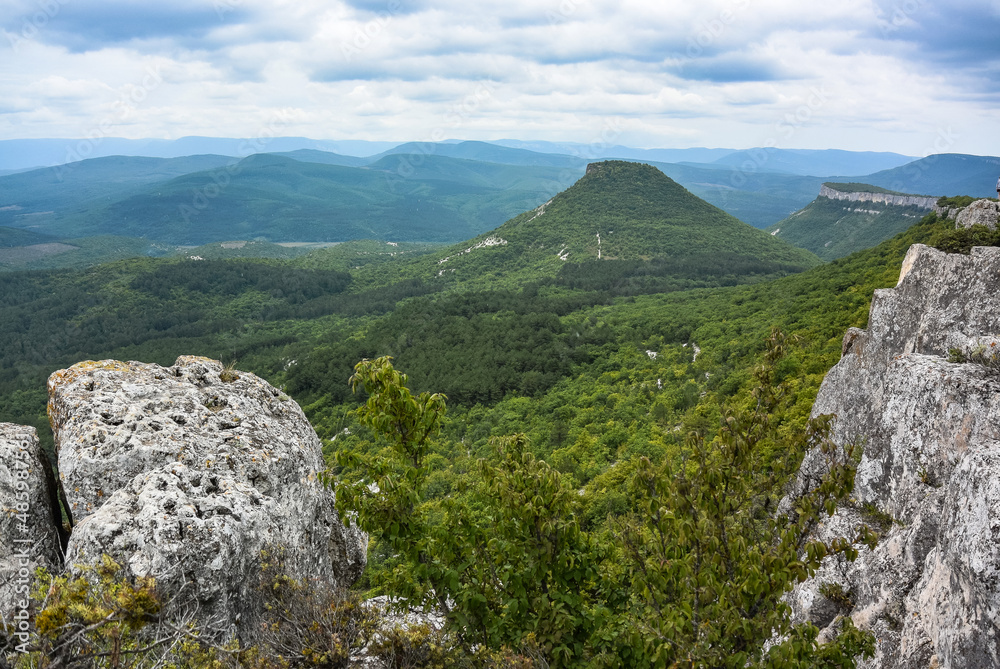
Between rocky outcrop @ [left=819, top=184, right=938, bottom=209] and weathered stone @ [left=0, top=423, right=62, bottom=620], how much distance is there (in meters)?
160

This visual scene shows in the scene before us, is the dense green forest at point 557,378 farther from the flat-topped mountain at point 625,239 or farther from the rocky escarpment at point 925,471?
the rocky escarpment at point 925,471

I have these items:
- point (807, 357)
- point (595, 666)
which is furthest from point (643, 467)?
point (807, 357)

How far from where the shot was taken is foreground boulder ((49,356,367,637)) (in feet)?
21.4

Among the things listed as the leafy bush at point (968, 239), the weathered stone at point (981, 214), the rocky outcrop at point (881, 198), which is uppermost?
the rocky outcrop at point (881, 198)

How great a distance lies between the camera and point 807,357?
2300 cm

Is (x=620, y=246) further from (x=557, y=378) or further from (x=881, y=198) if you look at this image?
(x=881, y=198)

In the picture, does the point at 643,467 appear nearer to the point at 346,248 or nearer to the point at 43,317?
the point at 43,317

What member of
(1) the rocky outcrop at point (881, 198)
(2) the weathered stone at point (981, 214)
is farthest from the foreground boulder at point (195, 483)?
(1) the rocky outcrop at point (881, 198)

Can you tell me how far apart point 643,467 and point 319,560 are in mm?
5975

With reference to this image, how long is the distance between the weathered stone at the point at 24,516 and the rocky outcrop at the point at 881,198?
160298 millimetres

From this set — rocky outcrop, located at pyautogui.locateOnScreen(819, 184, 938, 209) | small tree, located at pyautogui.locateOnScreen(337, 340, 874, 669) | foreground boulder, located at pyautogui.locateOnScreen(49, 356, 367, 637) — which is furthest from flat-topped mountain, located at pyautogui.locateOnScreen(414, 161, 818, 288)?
small tree, located at pyautogui.locateOnScreen(337, 340, 874, 669)

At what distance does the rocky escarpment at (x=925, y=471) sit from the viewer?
19.5ft

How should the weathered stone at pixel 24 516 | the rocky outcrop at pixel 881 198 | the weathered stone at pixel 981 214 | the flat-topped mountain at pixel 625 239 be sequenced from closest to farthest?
the weathered stone at pixel 24 516 → the weathered stone at pixel 981 214 → the flat-topped mountain at pixel 625 239 → the rocky outcrop at pixel 881 198

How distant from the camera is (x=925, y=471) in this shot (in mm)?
9008
